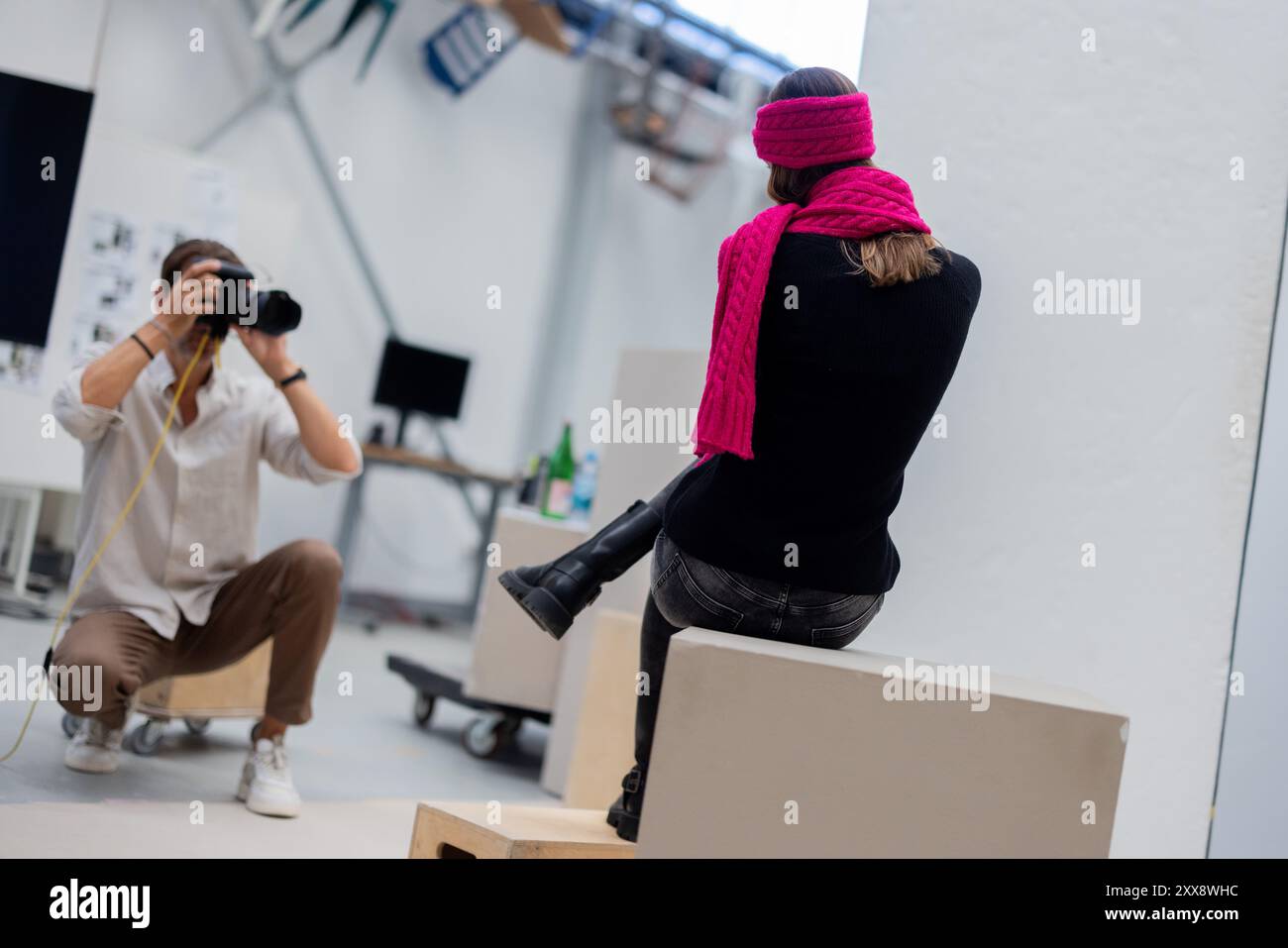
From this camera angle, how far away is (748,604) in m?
1.62

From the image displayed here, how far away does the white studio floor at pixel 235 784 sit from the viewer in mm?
2025

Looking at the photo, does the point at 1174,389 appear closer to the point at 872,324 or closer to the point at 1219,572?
the point at 1219,572

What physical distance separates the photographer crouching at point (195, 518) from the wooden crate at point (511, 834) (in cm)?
70

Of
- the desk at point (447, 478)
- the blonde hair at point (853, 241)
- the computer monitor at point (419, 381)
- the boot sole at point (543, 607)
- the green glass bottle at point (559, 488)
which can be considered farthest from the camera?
the computer monitor at point (419, 381)

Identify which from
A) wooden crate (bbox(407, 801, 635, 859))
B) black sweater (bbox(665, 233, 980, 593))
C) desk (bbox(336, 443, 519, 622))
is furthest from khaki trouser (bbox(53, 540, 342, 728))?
desk (bbox(336, 443, 519, 622))

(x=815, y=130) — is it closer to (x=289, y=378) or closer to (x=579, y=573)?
(x=579, y=573)

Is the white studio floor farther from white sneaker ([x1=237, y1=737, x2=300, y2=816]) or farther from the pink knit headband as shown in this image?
the pink knit headband

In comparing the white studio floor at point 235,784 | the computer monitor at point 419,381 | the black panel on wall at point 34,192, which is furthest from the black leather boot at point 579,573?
the computer monitor at point 419,381

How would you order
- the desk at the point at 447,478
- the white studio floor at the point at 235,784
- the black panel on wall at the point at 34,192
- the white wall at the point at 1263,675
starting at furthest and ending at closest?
1. the desk at the point at 447,478
2. the black panel on wall at the point at 34,192
3. the white wall at the point at 1263,675
4. the white studio floor at the point at 235,784

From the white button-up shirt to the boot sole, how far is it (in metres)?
0.78

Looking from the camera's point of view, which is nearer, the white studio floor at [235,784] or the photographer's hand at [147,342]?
the white studio floor at [235,784]

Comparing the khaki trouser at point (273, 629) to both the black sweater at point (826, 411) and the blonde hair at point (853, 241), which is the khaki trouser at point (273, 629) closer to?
the black sweater at point (826, 411)

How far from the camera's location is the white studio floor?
2.03 m

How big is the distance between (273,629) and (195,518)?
27 centimetres
